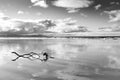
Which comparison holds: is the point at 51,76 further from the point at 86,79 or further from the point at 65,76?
the point at 86,79

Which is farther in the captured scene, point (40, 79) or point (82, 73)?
point (82, 73)

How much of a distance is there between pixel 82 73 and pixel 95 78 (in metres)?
2.99

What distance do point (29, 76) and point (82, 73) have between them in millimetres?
7085

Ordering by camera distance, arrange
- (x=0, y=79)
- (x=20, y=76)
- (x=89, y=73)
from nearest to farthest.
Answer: (x=0, y=79) < (x=20, y=76) < (x=89, y=73)

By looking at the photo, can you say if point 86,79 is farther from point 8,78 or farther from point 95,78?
point 8,78

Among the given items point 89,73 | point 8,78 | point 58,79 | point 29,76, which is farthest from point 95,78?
point 8,78

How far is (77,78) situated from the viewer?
21.1 m

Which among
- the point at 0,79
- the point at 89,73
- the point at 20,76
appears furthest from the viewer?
the point at 89,73

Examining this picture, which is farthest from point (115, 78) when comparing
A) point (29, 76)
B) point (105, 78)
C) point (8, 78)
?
point (8, 78)

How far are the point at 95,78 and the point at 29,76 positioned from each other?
8198 mm

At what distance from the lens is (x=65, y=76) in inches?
877

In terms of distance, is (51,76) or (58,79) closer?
(58,79)

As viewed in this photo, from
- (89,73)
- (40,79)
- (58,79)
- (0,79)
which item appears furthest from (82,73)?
(0,79)

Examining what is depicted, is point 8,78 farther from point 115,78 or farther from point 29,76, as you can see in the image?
point 115,78
